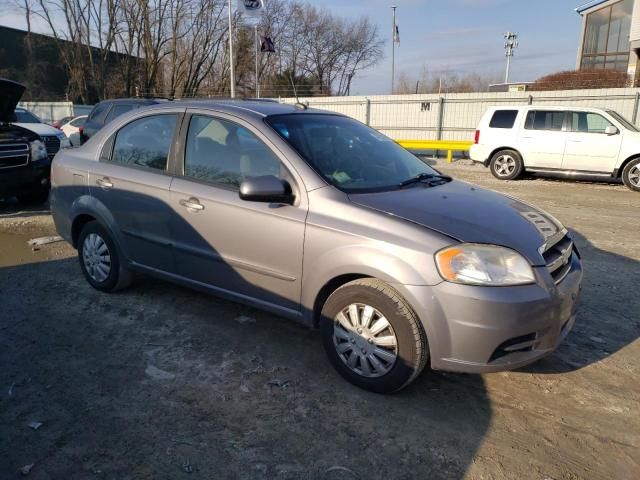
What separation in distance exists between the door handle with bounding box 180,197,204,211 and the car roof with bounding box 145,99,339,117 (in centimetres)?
70

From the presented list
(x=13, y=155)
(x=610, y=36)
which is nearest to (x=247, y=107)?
(x=13, y=155)

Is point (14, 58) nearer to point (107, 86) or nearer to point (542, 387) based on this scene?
point (107, 86)

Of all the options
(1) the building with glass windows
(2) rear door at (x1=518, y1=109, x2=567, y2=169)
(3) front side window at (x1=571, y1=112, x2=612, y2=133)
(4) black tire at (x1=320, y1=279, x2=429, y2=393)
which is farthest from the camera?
(1) the building with glass windows

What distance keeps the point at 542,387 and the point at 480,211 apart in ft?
3.91

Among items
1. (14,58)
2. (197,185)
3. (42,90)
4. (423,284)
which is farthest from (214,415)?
(14,58)

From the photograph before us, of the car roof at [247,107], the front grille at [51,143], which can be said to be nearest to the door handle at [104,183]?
the car roof at [247,107]

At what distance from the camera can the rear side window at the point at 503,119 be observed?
11.9 meters

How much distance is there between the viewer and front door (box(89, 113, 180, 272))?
384cm

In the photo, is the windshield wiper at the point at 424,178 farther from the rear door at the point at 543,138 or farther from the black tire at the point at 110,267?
the rear door at the point at 543,138

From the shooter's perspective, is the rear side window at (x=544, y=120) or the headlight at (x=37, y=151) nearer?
the headlight at (x=37, y=151)

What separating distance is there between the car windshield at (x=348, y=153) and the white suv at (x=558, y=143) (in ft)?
28.1

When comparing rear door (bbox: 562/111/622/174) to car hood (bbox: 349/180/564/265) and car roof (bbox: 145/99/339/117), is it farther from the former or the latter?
car roof (bbox: 145/99/339/117)

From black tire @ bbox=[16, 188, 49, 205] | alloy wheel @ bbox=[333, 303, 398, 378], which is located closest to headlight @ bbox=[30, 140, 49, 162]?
black tire @ bbox=[16, 188, 49, 205]

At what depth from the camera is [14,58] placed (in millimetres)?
40312
